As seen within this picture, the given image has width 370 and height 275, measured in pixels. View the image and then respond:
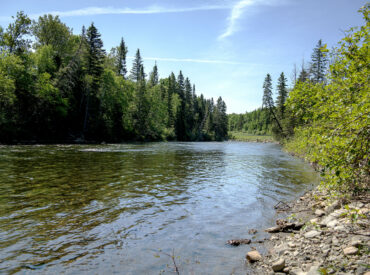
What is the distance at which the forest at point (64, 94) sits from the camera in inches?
1527

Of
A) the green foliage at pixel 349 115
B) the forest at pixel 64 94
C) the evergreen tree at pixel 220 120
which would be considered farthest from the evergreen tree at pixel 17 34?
the evergreen tree at pixel 220 120

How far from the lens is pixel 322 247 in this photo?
16.1 feet

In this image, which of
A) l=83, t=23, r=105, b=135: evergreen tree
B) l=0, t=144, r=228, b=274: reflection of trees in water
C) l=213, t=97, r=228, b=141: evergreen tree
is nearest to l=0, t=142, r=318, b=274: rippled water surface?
l=0, t=144, r=228, b=274: reflection of trees in water

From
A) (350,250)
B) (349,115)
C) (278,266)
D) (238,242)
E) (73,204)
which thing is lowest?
(238,242)

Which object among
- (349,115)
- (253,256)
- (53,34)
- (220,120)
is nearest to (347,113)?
(349,115)

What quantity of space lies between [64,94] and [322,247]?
52.9 metres

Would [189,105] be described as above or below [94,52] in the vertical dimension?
below

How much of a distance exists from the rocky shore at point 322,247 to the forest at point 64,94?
41097 millimetres

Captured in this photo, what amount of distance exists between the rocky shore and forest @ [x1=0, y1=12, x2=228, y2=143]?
135 ft

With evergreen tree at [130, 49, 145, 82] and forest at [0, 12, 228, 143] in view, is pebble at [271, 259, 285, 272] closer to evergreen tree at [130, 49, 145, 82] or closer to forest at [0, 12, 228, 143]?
forest at [0, 12, 228, 143]

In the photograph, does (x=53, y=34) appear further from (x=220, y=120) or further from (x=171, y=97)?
(x=220, y=120)

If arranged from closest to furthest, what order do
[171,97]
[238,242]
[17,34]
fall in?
[238,242] → [17,34] → [171,97]

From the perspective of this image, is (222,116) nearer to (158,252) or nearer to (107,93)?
Answer: (107,93)

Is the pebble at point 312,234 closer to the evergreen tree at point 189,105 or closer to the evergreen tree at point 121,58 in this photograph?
the evergreen tree at point 121,58
